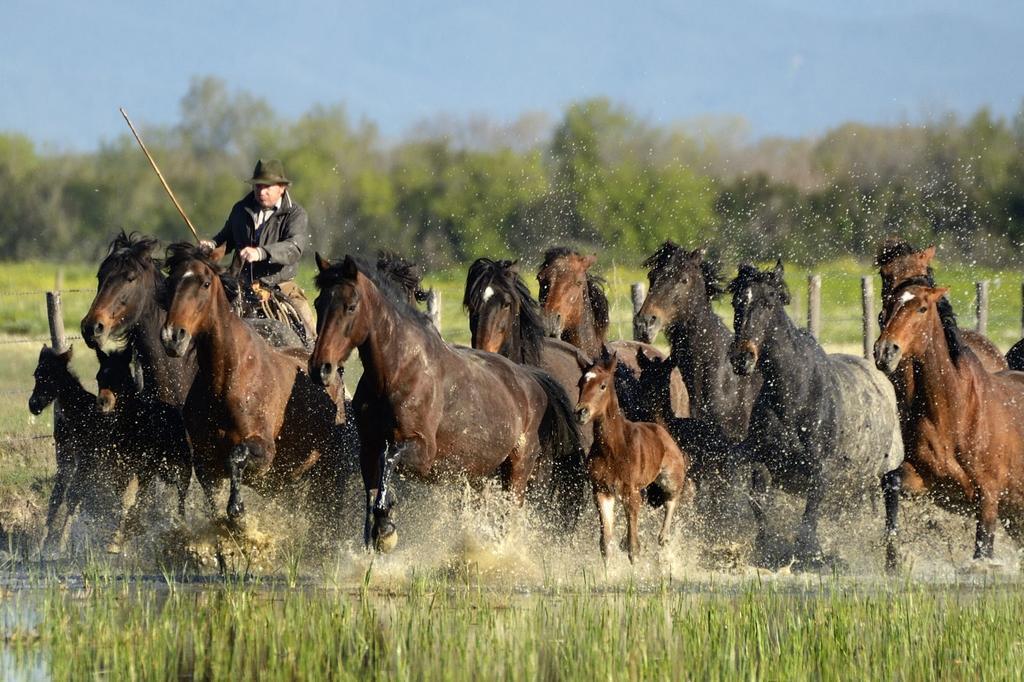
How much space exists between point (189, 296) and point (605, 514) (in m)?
2.81

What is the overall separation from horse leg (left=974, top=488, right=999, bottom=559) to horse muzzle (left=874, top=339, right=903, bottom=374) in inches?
42.0

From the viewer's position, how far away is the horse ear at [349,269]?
8.99m

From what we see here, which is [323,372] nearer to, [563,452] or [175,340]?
[175,340]

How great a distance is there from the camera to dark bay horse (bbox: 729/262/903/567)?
10.1 m

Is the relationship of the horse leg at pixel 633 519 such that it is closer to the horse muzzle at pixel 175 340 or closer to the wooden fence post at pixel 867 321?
the horse muzzle at pixel 175 340

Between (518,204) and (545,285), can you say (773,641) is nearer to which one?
(545,285)

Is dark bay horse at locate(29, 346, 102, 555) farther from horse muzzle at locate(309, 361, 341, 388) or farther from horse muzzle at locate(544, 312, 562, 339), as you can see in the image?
horse muzzle at locate(544, 312, 562, 339)

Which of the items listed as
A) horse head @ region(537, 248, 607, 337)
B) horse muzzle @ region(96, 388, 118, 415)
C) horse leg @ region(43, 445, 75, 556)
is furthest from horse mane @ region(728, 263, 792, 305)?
horse leg @ region(43, 445, 75, 556)

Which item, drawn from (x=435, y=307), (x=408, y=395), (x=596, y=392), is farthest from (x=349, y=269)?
(x=435, y=307)

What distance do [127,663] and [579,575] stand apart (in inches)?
136

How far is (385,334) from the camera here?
9211mm

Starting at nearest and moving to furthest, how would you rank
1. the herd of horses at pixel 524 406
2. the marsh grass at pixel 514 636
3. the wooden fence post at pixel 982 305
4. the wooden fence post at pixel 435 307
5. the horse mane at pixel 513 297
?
the marsh grass at pixel 514 636, the herd of horses at pixel 524 406, the horse mane at pixel 513 297, the wooden fence post at pixel 435 307, the wooden fence post at pixel 982 305

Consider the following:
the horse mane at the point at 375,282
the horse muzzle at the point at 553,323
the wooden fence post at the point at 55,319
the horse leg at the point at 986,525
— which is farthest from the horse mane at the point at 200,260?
the wooden fence post at the point at 55,319

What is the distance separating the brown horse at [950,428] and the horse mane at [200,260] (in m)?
3.96
